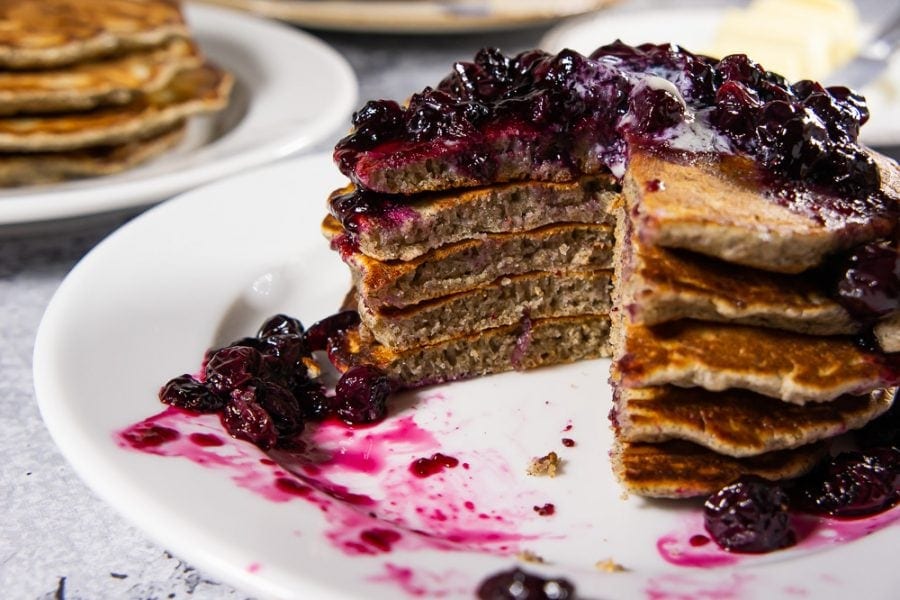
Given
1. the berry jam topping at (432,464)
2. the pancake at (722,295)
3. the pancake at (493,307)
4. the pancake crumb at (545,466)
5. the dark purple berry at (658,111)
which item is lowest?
the berry jam topping at (432,464)

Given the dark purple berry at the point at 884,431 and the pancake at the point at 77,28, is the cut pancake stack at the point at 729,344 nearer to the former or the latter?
the dark purple berry at the point at 884,431

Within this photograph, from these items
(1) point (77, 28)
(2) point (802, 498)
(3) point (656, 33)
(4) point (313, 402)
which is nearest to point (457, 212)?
(4) point (313, 402)

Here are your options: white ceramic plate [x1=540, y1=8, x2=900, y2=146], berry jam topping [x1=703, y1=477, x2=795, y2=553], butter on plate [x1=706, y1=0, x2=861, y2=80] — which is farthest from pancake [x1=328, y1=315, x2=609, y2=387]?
butter on plate [x1=706, y1=0, x2=861, y2=80]

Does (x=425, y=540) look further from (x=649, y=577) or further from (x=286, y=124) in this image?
(x=286, y=124)

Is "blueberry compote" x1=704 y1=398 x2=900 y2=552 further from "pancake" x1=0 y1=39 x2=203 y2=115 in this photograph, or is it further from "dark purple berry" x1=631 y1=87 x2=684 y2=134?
"pancake" x1=0 y1=39 x2=203 y2=115

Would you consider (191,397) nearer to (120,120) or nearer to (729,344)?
(729,344)

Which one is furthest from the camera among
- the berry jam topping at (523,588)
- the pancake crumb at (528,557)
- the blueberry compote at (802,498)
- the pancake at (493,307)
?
the pancake at (493,307)

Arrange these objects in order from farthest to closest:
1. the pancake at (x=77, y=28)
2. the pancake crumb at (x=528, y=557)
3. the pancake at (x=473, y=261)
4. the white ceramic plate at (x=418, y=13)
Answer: the white ceramic plate at (x=418, y=13)
the pancake at (x=77, y=28)
the pancake at (x=473, y=261)
the pancake crumb at (x=528, y=557)

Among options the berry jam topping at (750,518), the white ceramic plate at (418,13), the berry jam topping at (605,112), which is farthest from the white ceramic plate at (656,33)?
the berry jam topping at (750,518)
